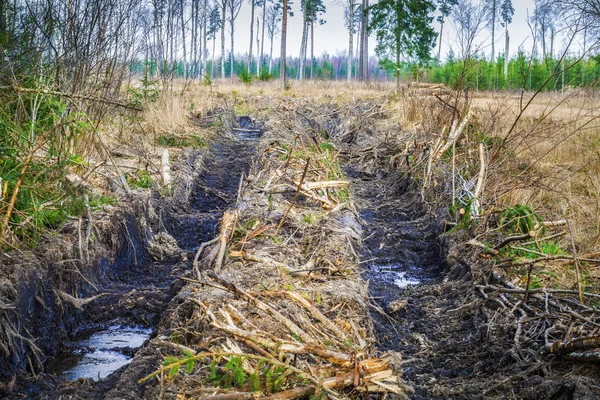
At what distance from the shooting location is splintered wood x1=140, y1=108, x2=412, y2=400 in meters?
3.23

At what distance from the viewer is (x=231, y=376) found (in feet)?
10.7

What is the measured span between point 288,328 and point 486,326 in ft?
5.49

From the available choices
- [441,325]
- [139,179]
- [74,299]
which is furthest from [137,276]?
[441,325]

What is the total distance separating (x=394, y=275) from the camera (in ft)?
21.2

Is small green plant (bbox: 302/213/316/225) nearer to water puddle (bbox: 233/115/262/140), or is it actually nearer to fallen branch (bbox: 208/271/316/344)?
fallen branch (bbox: 208/271/316/344)

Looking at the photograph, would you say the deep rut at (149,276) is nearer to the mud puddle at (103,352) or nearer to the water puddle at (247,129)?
the mud puddle at (103,352)

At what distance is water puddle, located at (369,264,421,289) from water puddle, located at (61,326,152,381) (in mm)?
2474

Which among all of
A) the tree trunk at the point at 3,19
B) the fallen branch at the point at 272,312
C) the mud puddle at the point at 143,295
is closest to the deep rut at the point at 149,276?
the mud puddle at the point at 143,295

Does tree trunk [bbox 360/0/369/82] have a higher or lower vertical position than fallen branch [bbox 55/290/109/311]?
higher

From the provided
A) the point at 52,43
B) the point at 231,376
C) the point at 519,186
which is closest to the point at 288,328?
the point at 231,376

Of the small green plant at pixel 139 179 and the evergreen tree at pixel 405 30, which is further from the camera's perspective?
the evergreen tree at pixel 405 30

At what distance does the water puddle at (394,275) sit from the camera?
6.23 m

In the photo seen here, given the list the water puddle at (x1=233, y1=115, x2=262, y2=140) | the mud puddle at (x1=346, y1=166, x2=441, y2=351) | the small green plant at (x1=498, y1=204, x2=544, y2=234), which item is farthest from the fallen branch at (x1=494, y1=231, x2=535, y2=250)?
the water puddle at (x1=233, y1=115, x2=262, y2=140)

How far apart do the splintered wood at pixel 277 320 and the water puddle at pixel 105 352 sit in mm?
644
